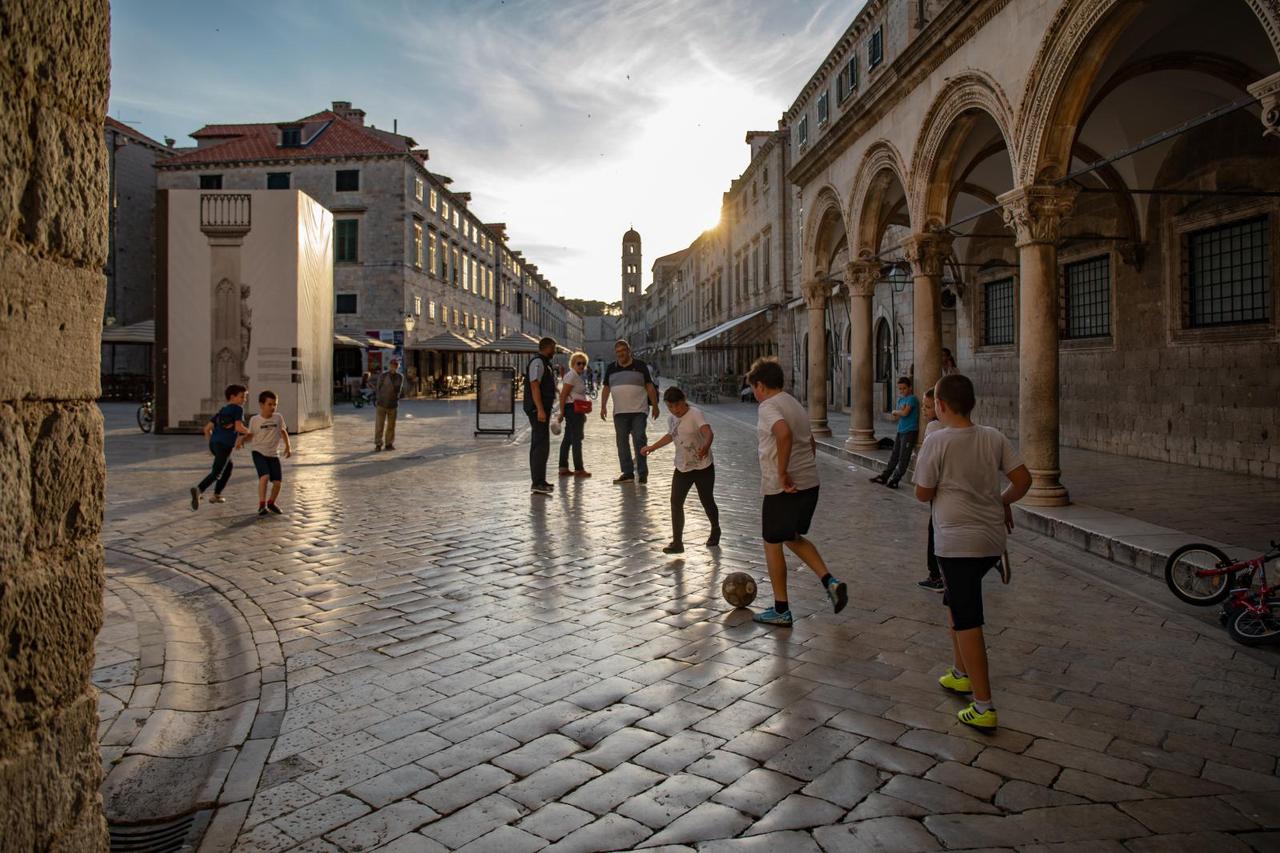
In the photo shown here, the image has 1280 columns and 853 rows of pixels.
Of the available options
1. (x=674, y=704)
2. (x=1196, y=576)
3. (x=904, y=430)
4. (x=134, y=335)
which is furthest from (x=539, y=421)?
(x=134, y=335)

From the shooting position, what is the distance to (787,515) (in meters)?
5.06

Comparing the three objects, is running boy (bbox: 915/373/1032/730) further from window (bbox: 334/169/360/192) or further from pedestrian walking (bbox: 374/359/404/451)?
window (bbox: 334/169/360/192)

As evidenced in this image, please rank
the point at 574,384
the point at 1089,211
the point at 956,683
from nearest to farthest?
the point at 956,683 < the point at 574,384 < the point at 1089,211

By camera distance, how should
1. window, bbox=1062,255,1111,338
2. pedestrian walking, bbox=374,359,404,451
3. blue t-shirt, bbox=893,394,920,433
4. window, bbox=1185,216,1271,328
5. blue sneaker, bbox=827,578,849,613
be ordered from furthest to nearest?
pedestrian walking, bbox=374,359,404,451 < window, bbox=1062,255,1111,338 < window, bbox=1185,216,1271,328 < blue t-shirt, bbox=893,394,920,433 < blue sneaker, bbox=827,578,849,613

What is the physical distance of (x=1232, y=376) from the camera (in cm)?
1105

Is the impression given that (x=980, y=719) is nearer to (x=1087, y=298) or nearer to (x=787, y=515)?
(x=787, y=515)

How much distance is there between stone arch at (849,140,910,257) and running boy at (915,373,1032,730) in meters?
11.5

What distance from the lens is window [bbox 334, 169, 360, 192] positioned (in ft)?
131

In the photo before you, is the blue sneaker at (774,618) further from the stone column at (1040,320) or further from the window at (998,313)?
the window at (998,313)

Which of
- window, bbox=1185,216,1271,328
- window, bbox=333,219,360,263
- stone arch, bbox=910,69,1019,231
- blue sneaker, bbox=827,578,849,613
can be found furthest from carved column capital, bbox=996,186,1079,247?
window, bbox=333,219,360,263

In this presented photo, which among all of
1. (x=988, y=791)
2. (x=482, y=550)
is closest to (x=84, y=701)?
(x=988, y=791)

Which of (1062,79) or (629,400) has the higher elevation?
(1062,79)

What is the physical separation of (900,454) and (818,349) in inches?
283

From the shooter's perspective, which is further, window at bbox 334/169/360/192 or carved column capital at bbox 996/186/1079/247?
window at bbox 334/169/360/192
